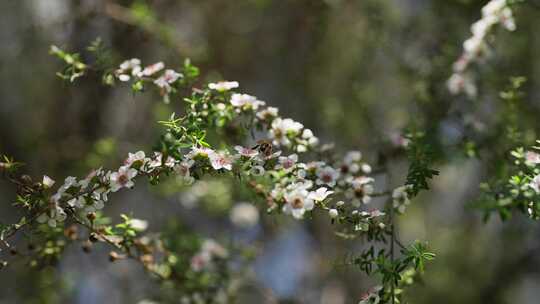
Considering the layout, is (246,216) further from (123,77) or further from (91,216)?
(91,216)

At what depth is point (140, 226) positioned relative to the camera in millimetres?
1984

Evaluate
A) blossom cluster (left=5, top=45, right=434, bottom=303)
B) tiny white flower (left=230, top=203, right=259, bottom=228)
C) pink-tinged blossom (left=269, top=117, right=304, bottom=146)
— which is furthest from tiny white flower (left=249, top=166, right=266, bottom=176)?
tiny white flower (left=230, top=203, right=259, bottom=228)

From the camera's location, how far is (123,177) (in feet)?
5.66

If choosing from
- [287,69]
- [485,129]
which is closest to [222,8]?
[287,69]

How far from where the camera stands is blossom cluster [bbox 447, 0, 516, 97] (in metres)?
2.22

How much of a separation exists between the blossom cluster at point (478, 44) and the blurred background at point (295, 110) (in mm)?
102

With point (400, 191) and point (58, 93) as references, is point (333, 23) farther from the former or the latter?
point (400, 191)

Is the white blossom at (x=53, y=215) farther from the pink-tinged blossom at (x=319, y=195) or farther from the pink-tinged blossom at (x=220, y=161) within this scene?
the pink-tinged blossom at (x=319, y=195)

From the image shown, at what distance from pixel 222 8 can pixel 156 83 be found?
2401mm

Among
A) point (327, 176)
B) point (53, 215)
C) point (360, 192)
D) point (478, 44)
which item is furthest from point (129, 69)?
point (478, 44)

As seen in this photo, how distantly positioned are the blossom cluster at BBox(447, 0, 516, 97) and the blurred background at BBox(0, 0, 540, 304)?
0.10 metres

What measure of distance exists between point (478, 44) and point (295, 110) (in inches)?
65.2

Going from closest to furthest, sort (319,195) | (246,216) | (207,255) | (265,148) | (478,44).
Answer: (319,195) < (265,148) < (478,44) < (207,255) < (246,216)

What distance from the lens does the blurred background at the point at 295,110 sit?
283 cm
